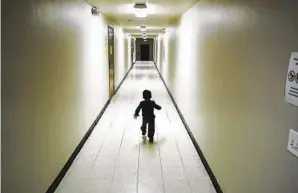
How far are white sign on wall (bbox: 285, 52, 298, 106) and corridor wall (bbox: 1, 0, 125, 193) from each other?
1627mm

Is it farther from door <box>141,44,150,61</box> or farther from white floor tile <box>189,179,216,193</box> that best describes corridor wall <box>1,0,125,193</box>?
door <box>141,44,150,61</box>

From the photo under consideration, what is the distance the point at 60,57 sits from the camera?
142 inches

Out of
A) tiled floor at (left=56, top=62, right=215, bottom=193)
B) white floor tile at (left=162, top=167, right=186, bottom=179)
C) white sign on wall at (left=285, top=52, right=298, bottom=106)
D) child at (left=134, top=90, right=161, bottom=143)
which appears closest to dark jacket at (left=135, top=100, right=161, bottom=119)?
child at (left=134, top=90, right=161, bottom=143)

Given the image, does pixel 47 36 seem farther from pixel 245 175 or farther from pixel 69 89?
pixel 245 175

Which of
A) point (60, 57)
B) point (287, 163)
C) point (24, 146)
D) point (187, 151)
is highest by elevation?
point (60, 57)

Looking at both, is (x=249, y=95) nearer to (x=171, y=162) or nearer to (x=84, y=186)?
(x=84, y=186)

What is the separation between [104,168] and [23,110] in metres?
1.73

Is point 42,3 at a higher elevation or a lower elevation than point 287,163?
higher

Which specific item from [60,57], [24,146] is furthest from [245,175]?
[60,57]

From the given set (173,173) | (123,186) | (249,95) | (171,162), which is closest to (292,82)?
(249,95)

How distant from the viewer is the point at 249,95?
7.45ft

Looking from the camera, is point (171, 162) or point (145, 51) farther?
point (145, 51)

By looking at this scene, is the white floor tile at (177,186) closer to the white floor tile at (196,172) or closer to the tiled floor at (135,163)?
the tiled floor at (135,163)

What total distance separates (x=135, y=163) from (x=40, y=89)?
68.8 inches
